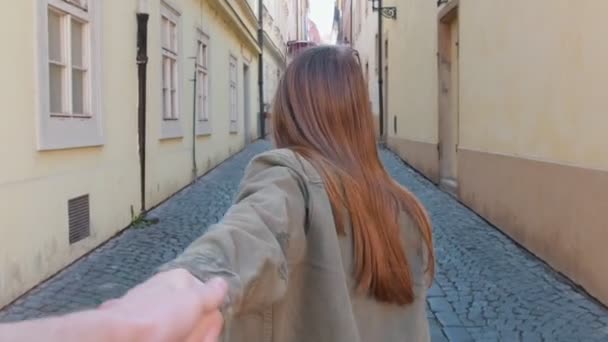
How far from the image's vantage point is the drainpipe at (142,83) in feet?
28.9

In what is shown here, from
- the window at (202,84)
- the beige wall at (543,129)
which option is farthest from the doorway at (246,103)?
the beige wall at (543,129)

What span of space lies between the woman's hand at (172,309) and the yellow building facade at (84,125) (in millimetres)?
4442

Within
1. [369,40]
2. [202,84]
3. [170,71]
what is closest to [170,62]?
[170,71]

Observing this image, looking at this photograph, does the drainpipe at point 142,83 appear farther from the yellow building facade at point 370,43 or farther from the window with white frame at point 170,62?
the yellow building facade at point 370,43

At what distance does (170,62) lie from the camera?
10930 mm

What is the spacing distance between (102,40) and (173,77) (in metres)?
3.70

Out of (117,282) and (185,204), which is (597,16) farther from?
(185,204)

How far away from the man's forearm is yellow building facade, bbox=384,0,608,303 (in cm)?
476

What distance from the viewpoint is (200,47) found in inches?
538

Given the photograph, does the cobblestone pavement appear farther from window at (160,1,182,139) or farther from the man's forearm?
the man's forearm

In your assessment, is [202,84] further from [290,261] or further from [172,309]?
[172,309]

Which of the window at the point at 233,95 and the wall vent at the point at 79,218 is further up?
the window at the point at 233,95

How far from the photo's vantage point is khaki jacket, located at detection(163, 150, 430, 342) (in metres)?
1.29

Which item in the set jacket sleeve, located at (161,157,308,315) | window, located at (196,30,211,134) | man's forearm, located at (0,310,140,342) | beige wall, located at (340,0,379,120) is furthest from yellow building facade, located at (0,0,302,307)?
beige wall, located at (340,0,379,120)
